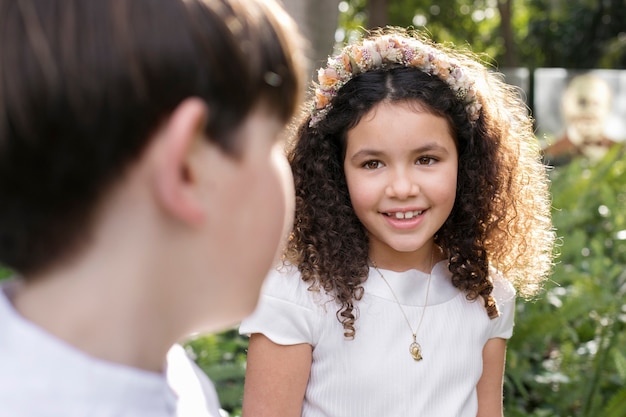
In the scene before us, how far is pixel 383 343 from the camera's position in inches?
92.5

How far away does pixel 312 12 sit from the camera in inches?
173

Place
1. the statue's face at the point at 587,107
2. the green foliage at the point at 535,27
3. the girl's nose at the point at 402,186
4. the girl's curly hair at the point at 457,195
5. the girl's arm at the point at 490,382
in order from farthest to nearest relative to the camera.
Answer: the green foliage at the point at 535,27 → the statue's face at the point at 587,107 → the girl's arm at the point at 490,382 → the girl's curly hair at the point at 457,195 → the girl's nose at the point at 402,186

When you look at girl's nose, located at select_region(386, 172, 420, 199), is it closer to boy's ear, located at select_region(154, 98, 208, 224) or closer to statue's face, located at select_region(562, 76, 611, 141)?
boy's ear, located at select_region(154, 98, 208, 224)

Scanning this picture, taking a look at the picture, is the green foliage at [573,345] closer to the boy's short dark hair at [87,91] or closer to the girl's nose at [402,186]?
the girl's nose at [402,186]

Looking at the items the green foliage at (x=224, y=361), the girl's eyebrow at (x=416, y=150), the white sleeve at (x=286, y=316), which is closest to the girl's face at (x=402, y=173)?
the girl's eyebrow at (x=416, y=150)

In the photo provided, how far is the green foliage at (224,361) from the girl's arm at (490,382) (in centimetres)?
133

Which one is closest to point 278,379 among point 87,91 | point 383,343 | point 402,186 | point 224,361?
point 383,343

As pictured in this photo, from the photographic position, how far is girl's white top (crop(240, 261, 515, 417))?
2.29m

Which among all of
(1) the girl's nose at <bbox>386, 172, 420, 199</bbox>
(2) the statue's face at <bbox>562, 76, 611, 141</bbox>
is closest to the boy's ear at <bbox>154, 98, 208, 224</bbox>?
(1) the girl's nose at <bbox>386, 172, 420, 199</bbox>

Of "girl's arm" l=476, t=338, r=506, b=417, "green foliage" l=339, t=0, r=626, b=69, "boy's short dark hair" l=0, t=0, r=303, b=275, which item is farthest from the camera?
"green foliage" l=339, t=0, r=626, b=69

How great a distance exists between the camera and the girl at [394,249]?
89.7 inches

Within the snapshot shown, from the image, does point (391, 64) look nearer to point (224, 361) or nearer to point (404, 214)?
point (404, 214)

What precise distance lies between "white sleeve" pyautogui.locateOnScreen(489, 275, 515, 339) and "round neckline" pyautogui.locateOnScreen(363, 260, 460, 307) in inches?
5.8

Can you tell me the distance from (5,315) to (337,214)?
4.87ft
